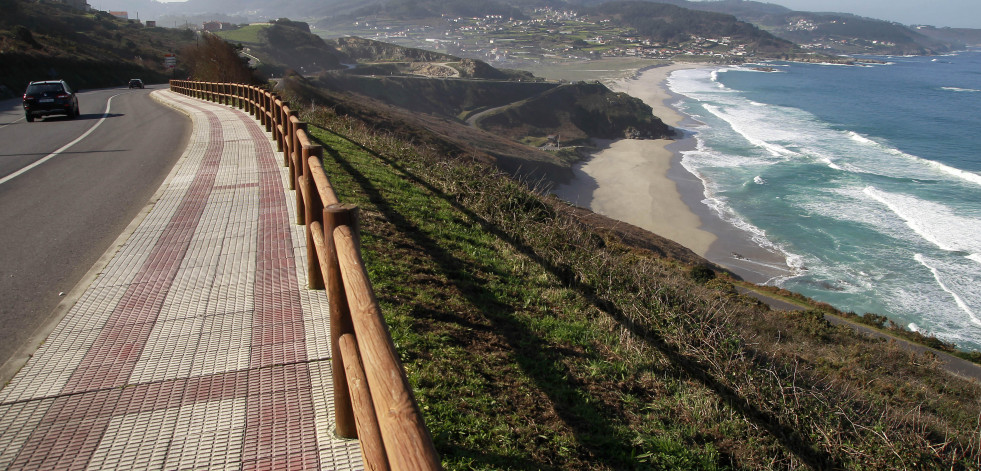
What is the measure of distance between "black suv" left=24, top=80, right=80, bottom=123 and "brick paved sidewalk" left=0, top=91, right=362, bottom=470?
54.3 ft

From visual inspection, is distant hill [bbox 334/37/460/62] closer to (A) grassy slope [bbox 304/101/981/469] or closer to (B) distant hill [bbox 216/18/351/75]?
(B) distant hill [bbox 216/18/351/75]

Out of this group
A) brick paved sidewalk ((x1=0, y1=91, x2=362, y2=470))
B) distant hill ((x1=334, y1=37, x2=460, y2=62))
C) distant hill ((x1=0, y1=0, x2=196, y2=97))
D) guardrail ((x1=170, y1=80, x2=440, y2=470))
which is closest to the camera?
guardrail ((x1=170, y1=80, x2=440, y2=470))

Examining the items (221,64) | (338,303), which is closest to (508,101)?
(221,64)

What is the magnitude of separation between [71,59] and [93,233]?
4900 cm

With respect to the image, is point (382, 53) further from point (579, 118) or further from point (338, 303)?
point (338, 303)

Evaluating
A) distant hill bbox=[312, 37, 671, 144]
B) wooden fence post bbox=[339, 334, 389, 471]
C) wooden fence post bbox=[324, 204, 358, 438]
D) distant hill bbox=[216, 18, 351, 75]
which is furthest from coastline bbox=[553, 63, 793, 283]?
distant hill bbox=[216, 18, 351, 75]

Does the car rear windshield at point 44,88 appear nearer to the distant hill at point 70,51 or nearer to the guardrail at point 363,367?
the distant hill at point 70,51

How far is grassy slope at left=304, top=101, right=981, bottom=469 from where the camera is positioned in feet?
12.8

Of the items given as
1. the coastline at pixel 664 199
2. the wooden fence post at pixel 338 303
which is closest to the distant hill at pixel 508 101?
the coastline at pixel 664 199

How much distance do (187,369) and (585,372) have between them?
8.84 feet

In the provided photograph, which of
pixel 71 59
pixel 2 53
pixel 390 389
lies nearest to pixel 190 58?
pixel 2 53

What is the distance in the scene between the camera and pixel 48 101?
19656 mm

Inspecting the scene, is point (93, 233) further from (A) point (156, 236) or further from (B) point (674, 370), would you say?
(B) point (674, 370)

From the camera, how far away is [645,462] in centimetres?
380
